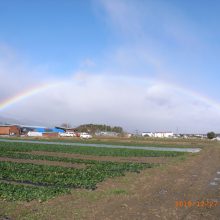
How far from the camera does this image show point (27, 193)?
12789mm

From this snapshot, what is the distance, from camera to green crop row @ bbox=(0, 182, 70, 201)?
12.2 m

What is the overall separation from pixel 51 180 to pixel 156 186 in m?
5.16

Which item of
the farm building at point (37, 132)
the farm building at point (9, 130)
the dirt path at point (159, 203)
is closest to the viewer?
the dirt path at point (159, 203)

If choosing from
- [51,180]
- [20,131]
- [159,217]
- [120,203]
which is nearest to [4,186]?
[51,180]

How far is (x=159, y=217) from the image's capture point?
32.2ft

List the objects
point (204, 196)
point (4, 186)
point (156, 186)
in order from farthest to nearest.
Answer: point (156, 186), point (4, 186), point (204, 196)

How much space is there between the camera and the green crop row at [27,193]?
40.0 feet

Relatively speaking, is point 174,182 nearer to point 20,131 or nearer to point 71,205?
point 71,205
